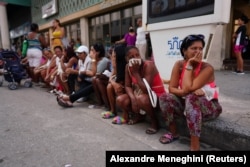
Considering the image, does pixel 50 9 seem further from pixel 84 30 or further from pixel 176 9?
pixel 176 9

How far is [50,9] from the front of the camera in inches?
621

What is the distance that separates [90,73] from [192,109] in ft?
7.35

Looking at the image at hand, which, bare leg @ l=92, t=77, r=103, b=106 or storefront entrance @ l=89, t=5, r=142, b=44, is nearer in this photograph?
bare leg @ l=92, t=77, r=103, b=106

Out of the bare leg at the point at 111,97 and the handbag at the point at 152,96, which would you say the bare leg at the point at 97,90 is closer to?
the bare leg at the point at 111,97

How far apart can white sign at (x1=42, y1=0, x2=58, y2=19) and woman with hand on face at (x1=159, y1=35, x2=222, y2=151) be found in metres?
14.3

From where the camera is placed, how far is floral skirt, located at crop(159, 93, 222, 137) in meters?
2.21

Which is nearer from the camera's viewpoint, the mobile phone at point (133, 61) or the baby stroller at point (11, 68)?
the mobile phone at point (133, 61)

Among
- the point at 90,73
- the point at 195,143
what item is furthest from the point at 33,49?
the point at 195,143

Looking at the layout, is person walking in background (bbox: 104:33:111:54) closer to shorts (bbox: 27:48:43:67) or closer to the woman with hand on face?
shorts (bbox: 27:48:43:67)

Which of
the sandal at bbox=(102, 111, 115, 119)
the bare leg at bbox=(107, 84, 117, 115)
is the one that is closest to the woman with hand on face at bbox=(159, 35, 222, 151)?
the bare leg at bbox=(107, 84, 117, 115)

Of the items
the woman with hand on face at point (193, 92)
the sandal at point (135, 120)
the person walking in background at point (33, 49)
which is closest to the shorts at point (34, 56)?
the person walking in background at point (33, 49)

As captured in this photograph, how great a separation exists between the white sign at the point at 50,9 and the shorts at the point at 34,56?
9.63 metres

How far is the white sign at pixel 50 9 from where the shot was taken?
1496 cm

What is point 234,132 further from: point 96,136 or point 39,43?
point 39,43
